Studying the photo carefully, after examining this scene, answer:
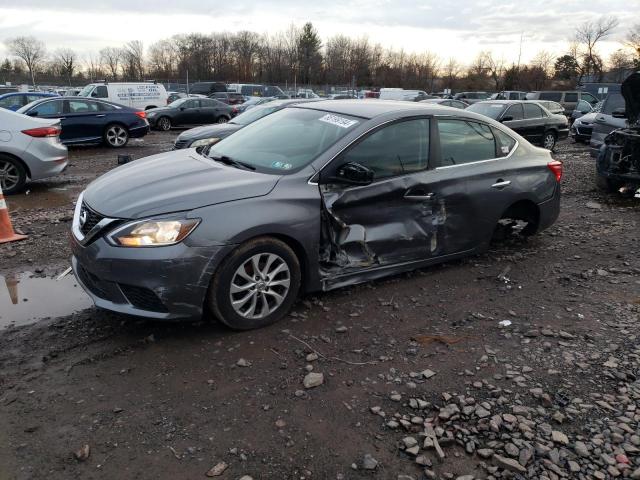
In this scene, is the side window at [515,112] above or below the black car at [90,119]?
above

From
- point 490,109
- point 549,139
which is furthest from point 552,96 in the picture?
point 490,109

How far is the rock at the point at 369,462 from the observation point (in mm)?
2533

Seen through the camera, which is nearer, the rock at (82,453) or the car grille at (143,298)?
the rock at (82,453)

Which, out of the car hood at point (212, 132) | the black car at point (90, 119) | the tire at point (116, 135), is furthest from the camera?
the tire at point (116, 135)

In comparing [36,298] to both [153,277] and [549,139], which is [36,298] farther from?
[549,139]

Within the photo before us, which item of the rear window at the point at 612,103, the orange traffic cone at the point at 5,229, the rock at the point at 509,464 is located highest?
the rear window at the point at 612,103

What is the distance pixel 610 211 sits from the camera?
7926 millimetres

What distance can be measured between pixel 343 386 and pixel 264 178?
5.38ft

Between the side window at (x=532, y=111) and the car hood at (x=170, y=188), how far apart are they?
41.9 ft

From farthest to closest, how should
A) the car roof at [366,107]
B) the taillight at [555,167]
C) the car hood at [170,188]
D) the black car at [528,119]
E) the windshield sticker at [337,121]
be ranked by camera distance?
the black car at [528,119] → the taillight at [555,167] → the car roof at [366,107] → the windshield sticker at [337,121] → the car hood at [170,188]

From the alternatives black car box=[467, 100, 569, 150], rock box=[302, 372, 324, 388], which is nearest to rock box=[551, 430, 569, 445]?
rock box=[302, 372, 324, 388]

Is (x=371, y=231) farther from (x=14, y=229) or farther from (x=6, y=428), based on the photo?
(x=14, y=229)

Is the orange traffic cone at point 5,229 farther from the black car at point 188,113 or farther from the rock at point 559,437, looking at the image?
the black car at point 188,113

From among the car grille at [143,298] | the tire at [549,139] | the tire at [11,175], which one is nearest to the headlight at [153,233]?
the car grille at [143,298]
